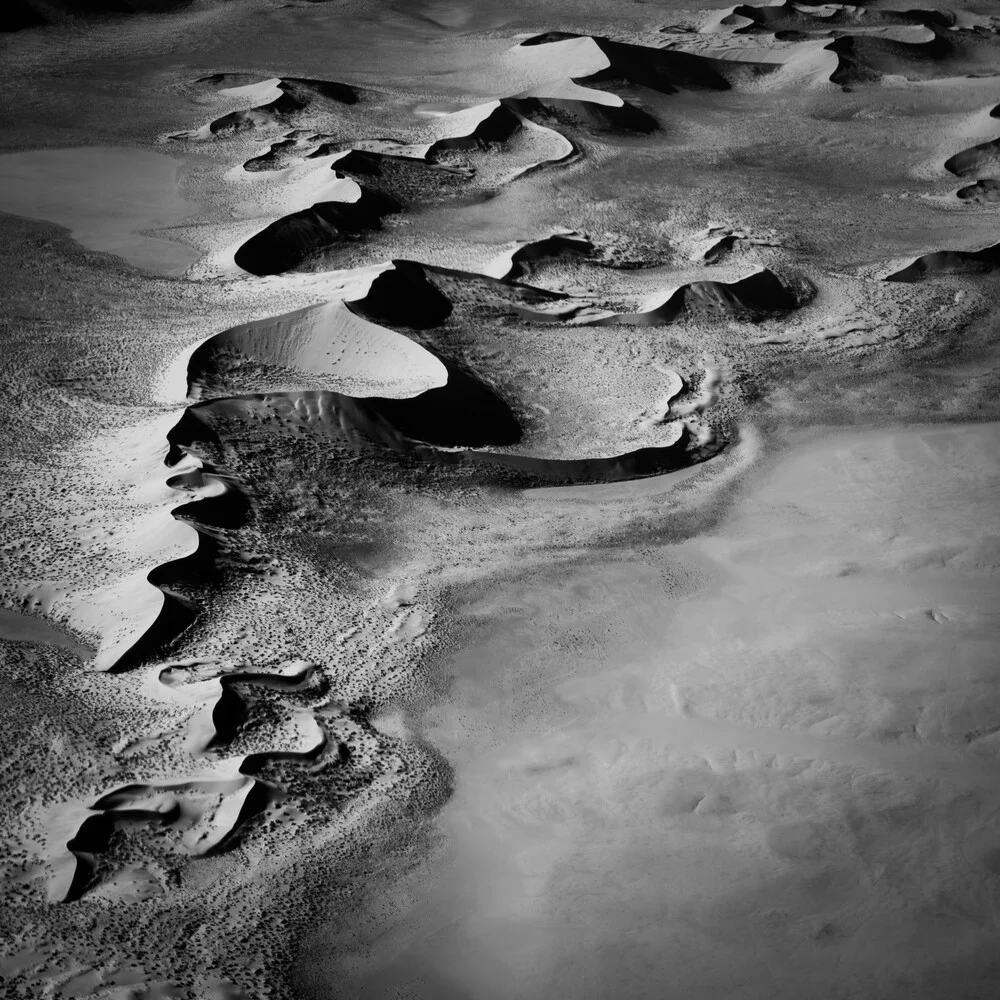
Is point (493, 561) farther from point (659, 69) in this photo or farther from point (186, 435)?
point (659, 69)

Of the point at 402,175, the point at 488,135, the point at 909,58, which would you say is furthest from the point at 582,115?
the point at 909,58

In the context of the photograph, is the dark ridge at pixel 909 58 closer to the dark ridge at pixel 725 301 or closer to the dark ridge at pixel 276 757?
the dark ridge at pixel 725 301

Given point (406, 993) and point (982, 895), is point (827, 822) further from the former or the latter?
point (406, 993)

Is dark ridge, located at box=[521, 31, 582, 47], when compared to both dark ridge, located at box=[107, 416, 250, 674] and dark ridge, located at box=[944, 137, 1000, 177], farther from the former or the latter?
dark ridge, located at box=[107, 416, 250, 674]

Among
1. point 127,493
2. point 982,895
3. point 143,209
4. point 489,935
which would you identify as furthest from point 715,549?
point 143,209

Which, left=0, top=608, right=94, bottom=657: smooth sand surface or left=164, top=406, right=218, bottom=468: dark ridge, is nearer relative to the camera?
left=0, top=608, right=94, bottom=657: smooth sand surface

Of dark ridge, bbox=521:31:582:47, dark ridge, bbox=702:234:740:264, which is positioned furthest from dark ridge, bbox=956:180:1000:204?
dark ridge, bbox=521:31:582:47

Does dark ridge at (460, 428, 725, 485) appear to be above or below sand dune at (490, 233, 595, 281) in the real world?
below
